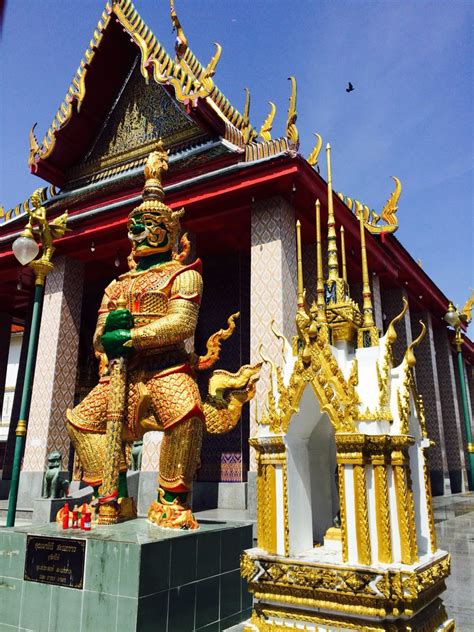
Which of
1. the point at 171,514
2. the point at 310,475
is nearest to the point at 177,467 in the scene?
the point at 171,514

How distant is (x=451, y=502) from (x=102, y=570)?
11236 millimetres

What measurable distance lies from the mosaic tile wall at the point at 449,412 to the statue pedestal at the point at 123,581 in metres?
14.0

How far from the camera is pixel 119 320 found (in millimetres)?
4539

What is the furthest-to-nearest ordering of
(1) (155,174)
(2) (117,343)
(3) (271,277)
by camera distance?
(3) (271,277)
(1) (155,174)
(2) (117,343)

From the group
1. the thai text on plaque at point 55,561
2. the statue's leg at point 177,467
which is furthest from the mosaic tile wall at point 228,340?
the thai text on plaque at point 55,561

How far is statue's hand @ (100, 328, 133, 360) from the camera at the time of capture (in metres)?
4.46

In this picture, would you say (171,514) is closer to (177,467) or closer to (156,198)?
(177,467)

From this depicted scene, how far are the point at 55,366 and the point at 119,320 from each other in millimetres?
6592

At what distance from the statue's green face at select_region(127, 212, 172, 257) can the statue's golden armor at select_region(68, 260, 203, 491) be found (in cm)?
40

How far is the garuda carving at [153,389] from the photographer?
4289mm

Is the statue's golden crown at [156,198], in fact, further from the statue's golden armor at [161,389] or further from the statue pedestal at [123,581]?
the statue pedestal at [123,581]

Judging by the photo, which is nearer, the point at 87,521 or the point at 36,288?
the point at 87,521

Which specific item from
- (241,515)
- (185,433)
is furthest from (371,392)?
(241,515)

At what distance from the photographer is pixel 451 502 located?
12.4 metres
